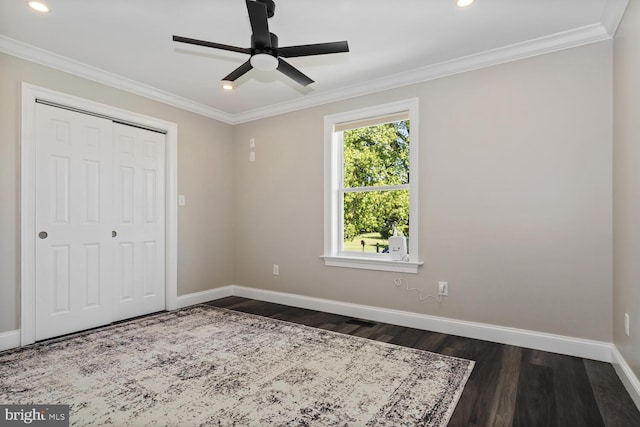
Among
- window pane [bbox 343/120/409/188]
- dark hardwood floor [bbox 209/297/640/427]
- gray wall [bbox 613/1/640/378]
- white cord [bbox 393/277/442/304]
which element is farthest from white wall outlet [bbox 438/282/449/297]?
gray wall [bbox 613/1/640/378]

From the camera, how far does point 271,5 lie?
2.28 m

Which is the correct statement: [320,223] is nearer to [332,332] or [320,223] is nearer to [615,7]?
[332,332]

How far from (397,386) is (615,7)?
115 inches

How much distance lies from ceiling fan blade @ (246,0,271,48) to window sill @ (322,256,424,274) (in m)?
2.37

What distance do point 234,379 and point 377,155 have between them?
2692mm

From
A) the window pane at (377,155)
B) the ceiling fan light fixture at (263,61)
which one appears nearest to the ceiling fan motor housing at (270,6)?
the ceiling fan light fixture at (263,61)

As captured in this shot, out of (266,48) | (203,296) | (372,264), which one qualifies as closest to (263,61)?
(266,48)

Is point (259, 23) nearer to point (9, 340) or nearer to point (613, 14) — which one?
point (613, 14)

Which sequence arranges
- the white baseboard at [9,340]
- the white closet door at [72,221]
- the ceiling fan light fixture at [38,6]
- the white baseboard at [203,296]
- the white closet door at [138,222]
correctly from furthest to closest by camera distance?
the white baseboard at [203,296] → the white closet door at [138,222] → the white closet door at [72,221] → the white baseboard at [9,340] → the ceiling fan light fixture at [38,6]

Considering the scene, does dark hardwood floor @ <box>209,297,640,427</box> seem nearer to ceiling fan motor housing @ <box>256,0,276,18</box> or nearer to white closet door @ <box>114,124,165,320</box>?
white closet door @ <box>114,124,165,320</box>

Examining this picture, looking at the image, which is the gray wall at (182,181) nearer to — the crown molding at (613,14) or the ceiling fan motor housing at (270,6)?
the ceiling fan motor housing at (270,6)

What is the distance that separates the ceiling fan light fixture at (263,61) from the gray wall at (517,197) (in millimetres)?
1693

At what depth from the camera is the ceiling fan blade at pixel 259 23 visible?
1.84 metres

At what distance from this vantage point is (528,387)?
2.20 m
